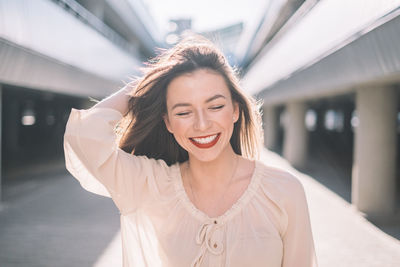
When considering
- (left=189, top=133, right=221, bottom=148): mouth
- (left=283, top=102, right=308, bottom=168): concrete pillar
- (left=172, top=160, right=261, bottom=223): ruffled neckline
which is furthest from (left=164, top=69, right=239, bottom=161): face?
(left=283, top=102, right=308, bottom=168): concrete pillar

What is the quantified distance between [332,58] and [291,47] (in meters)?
4.00

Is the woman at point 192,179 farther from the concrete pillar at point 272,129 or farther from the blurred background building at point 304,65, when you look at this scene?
the concrete pillar at point 272,129

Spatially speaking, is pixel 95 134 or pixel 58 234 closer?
pixel 95 134

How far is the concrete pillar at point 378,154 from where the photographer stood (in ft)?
23.0

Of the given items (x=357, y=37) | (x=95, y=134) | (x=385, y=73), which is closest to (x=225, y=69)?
(x=95, y=134)

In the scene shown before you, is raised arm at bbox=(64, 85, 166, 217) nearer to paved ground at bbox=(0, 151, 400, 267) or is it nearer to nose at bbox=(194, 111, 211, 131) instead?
nose at bbox=(194, 111, 211, 131)

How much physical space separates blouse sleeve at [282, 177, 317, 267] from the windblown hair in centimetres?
66

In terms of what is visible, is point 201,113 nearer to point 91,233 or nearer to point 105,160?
point 105,160

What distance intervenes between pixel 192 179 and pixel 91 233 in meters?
4.66

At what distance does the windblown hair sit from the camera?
2.06m

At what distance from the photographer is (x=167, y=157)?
244 cm

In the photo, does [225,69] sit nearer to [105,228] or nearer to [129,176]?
[129,176]

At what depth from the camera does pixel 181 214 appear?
1.97 metres

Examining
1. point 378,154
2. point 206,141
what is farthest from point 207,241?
point 378,154
